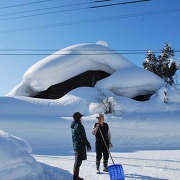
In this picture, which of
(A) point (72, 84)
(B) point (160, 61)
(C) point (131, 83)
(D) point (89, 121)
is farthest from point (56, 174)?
(B) point (160, 61)

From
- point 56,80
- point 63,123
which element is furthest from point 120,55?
point 63,123

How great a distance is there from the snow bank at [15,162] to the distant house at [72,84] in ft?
46.4

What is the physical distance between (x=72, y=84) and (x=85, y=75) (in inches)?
45.9

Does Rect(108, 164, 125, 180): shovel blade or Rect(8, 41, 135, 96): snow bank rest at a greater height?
Rect(8, 41, 135, 96): snow bank

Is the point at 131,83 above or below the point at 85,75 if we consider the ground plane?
below

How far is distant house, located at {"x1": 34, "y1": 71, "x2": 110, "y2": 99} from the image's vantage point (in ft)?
68.5

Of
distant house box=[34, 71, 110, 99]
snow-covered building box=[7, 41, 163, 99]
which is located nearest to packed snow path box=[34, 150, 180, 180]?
snow-covered building box=[7, 41, 163, 99]

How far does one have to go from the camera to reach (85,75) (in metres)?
21.5

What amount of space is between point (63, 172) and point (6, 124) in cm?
820

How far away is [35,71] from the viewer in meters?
19.6

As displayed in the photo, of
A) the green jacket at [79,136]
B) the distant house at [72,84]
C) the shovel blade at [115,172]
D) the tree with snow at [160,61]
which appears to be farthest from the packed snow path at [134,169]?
the tree with snow at [160,61]

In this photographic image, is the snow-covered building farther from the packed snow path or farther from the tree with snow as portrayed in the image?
the tree with snow

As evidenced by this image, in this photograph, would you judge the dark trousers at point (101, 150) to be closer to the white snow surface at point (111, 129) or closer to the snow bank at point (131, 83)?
the white snow surface at point (111, 129)

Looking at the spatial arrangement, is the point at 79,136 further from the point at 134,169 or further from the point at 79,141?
the point at 134,169
